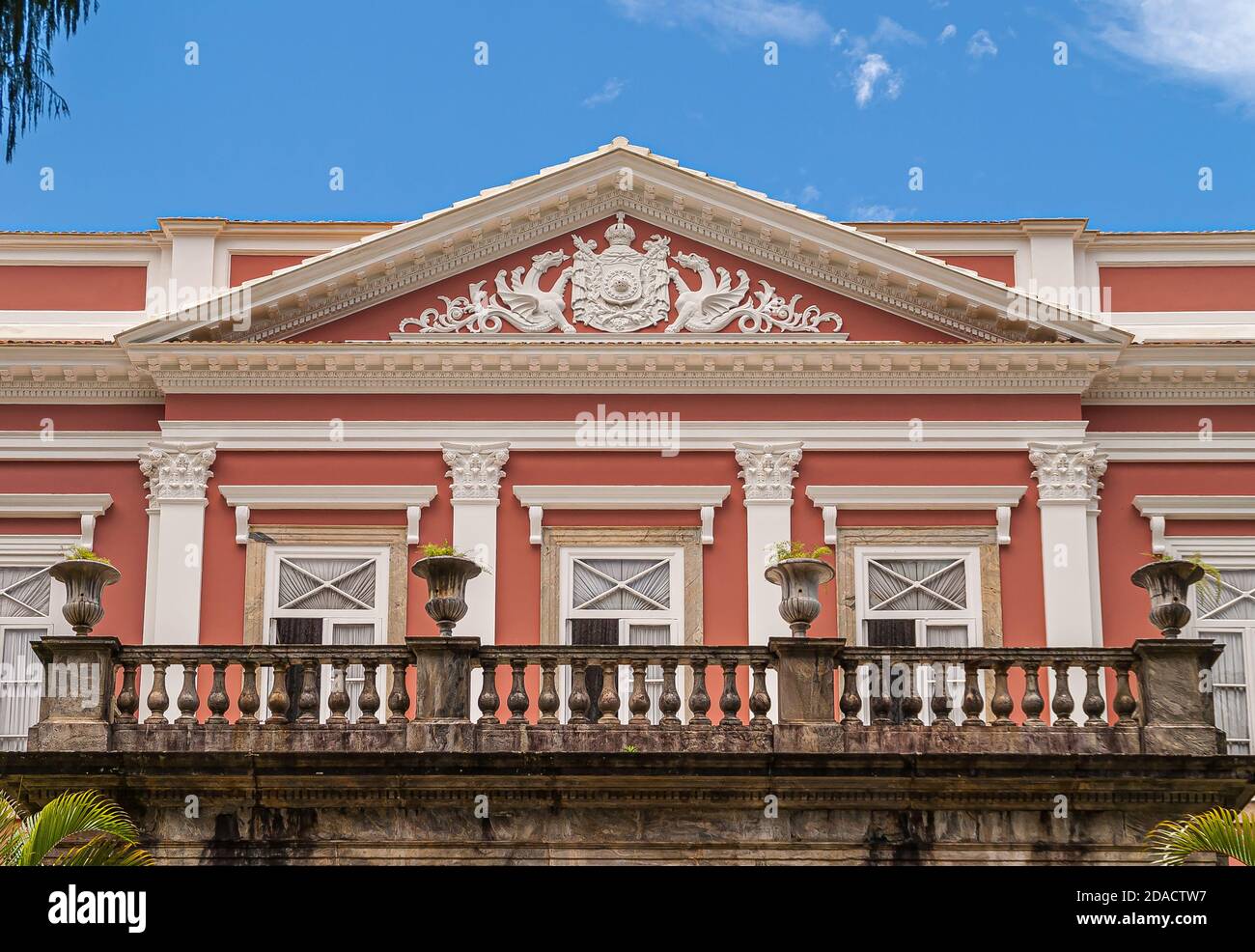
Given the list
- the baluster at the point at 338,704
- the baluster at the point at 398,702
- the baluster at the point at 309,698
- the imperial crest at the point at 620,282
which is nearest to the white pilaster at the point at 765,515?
the imperial crest at the point at 620,282

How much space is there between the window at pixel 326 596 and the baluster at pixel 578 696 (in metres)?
4.97

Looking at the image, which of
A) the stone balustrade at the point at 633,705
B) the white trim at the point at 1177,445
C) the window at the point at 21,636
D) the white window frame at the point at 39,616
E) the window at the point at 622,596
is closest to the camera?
the stone balustrade at the point at 633,705

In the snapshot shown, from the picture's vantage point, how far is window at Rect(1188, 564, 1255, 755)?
23125 millimetres

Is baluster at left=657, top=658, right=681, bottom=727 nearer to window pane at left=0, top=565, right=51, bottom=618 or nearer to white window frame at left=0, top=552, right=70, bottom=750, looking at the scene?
white window frame at left=0, top=552, right=70, bottom=750

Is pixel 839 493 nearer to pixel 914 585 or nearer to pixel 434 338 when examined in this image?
pixel 914 585

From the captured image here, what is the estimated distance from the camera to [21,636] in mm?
23500

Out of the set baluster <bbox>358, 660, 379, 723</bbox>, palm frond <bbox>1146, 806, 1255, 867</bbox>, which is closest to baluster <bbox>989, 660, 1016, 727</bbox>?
palm frond <bbox>1146, 806, 1255, 867</bbox>

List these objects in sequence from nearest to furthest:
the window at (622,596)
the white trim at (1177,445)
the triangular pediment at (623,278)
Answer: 1. the window at (622,596)
2. the triangular pediment at (623,278)
3. the white trim at (1177,445)

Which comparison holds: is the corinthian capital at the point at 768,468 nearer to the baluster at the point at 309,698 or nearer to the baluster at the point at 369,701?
the baluster at the point at 369,701

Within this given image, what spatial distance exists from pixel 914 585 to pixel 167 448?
28.8 feet

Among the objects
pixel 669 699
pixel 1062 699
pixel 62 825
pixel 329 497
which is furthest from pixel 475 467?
pixel 62 825

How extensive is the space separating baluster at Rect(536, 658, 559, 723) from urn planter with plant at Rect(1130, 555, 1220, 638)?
18.0ft

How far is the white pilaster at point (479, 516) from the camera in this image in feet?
75.0

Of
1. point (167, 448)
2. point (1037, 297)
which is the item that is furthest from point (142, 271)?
point (1037, 297)
